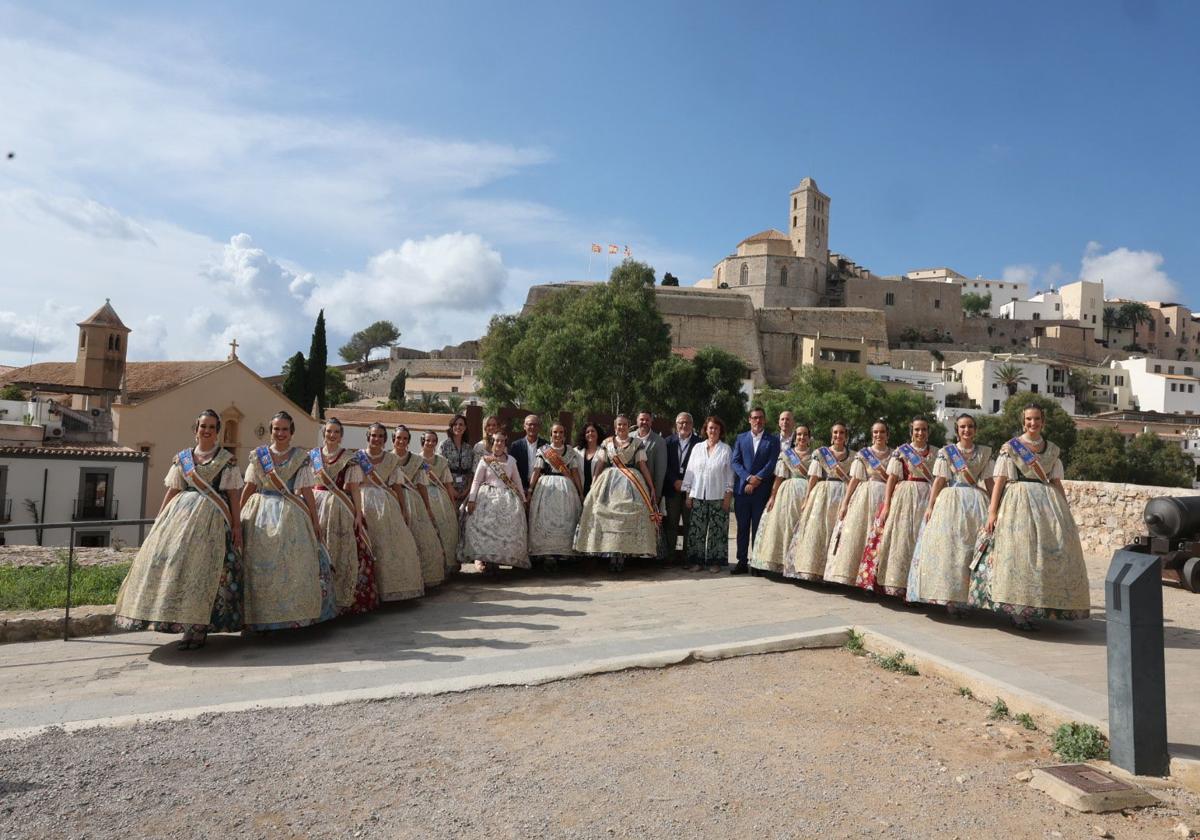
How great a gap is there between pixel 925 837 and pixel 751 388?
213 ft

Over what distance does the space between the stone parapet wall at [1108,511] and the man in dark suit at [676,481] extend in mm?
5934

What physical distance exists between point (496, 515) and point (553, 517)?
58 cm

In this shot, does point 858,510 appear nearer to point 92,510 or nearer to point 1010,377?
point 92,510

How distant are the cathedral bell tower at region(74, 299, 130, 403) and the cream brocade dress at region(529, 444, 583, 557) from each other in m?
54.1

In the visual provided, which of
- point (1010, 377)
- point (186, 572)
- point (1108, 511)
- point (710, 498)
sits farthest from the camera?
point (1010, 377)

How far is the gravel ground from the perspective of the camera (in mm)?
3066

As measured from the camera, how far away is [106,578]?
862cm

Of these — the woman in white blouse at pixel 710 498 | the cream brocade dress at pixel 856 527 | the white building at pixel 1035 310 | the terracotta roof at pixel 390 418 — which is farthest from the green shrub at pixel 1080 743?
the white building at pixel 1035 310

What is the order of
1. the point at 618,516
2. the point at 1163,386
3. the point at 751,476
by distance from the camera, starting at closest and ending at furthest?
the point at 618,516, the point at 751,476, the point at 1163,386

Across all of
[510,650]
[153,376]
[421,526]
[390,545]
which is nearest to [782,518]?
[421,526]

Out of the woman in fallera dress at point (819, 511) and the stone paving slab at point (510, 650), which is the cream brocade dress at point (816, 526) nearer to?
the woman in fallera dress at point (819, 511)

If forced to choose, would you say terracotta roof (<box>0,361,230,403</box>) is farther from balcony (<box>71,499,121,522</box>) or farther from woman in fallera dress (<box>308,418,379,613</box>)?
woman in fallera dress (<box>308,418,379,613</box>)

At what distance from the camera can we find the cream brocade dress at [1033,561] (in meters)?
5.76

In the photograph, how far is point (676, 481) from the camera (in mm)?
8828
